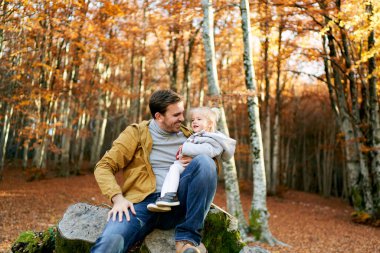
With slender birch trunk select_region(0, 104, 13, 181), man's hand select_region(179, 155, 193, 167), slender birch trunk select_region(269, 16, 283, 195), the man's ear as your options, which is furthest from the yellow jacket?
slender birch trunk select_region(0, 104, 13, 181)

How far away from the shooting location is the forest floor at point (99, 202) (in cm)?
761

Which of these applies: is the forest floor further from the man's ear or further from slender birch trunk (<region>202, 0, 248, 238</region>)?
the man's ear

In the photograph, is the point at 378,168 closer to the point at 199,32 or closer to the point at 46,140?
the point at 199,32

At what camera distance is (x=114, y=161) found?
2852mm

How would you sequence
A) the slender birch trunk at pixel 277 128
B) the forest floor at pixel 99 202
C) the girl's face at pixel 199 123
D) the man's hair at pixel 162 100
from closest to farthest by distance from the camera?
the man's hair at pixel 162 100 < the girl's face at pixel 199 123 < the forest floor at pixel 99 202 < the slender birch trunk at pixel 277 128

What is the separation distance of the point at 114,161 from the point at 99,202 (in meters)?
9.05

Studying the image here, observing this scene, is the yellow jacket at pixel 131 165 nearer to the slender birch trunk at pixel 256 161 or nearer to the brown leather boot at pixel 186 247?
the brown leather boot at pixel 186 247

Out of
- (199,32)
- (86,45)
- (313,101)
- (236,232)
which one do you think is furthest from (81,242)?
(313,101)

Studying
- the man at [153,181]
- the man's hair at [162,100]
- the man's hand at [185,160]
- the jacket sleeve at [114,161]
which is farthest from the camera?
the man's hair at [162,100]

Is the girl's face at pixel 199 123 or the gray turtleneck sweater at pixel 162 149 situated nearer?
the gray turtleneck sweater at pixel 162 149

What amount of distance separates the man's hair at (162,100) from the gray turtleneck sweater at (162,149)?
0.60ft

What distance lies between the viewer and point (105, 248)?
2383mm

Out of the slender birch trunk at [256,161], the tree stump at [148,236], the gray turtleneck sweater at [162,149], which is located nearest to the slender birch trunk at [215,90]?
Answer: the slender birch trunk at [256,161]

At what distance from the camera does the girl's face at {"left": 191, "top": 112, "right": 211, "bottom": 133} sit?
3.19 meters
